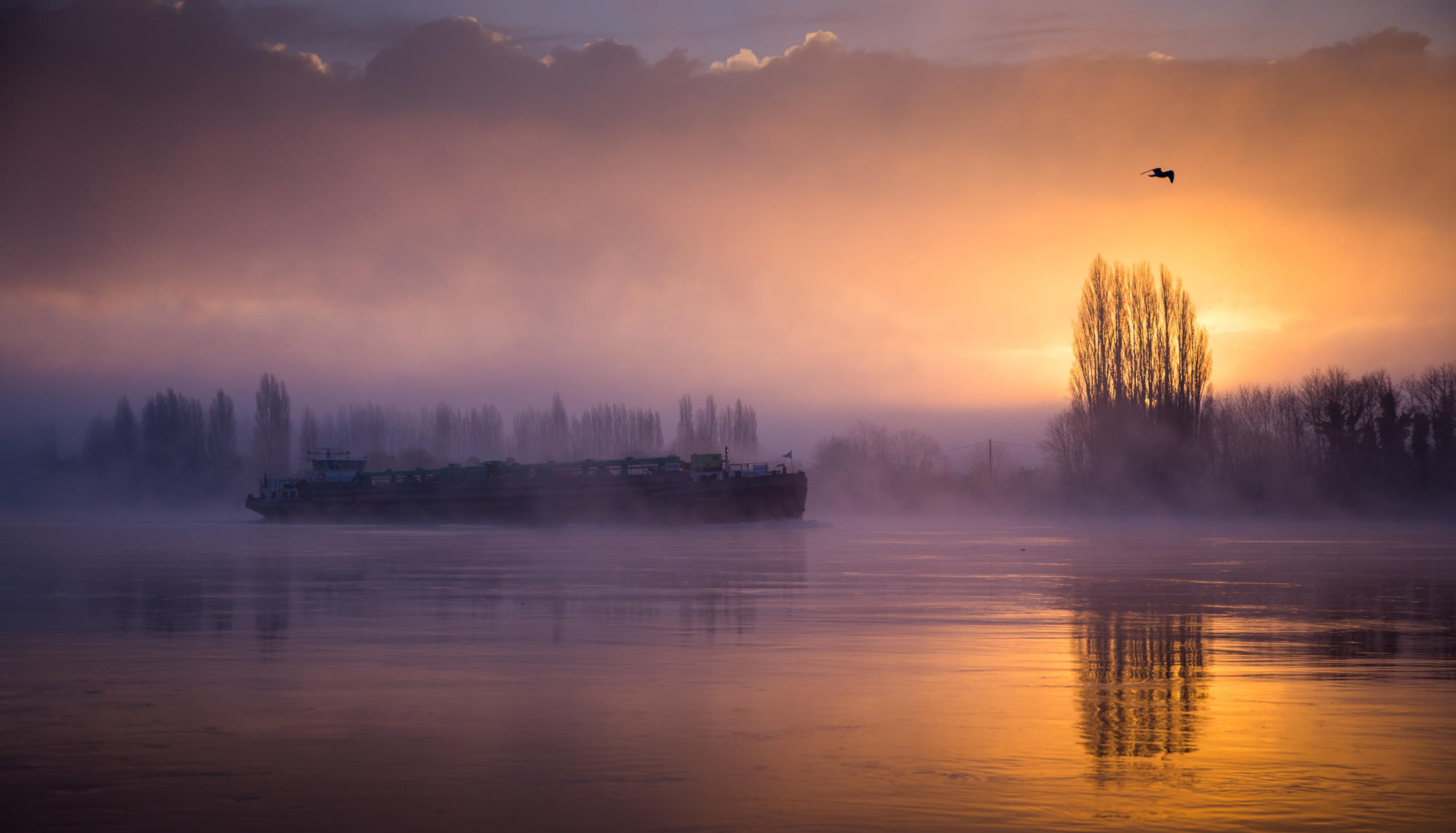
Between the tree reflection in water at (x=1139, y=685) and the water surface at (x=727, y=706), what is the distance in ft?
0.19

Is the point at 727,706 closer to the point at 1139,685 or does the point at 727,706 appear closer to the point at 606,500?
the point at 1139,685

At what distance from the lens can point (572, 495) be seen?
263 ft

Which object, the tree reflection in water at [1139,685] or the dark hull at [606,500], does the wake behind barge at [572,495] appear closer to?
the dark hull at [606,500]

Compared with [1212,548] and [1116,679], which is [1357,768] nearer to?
[1116,679]

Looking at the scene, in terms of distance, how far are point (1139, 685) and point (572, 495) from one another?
69.7m

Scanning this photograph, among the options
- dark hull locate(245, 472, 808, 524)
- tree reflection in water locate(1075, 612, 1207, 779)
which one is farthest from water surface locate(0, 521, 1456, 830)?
dark hull locate(245, 472, 808, 524)

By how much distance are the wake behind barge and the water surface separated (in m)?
52.6

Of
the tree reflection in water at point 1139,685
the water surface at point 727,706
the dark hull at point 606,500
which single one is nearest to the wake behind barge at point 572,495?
the dark hull at point 606,500

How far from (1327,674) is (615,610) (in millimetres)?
11309

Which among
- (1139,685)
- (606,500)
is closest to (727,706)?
(1139,685)

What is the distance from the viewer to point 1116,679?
41.8 feet

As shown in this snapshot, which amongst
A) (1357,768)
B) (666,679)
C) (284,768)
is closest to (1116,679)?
(1357,768)

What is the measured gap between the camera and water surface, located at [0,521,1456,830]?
7750 mm

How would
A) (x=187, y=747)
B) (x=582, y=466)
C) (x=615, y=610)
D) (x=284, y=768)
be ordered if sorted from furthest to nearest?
(x=582, y=466)
(x=615, y=610)
(x=187, y=747)
(x=284, y=768)
